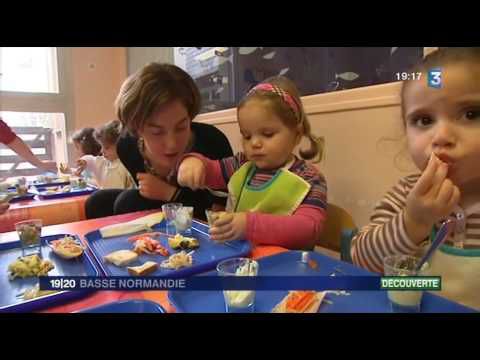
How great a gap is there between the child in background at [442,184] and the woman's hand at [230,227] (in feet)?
0.65

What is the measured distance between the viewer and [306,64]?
0.42m

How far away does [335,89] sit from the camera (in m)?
0.45

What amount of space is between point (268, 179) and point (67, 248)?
0.37m

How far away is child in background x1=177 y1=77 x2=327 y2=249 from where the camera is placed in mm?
500

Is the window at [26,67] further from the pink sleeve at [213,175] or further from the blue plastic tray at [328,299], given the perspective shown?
the blue plastic tray at [328,299]

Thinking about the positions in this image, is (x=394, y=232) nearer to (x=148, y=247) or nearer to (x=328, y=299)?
(x=328, y=299)

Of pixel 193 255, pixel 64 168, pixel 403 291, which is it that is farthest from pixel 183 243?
pixel 403 291

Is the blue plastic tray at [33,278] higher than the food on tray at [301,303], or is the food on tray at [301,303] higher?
the blue plastic tray at [33,278]

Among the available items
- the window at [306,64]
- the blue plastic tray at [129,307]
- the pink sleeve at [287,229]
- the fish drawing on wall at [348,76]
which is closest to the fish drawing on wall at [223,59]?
the window at [306,64]

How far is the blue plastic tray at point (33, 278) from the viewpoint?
15.5 inches

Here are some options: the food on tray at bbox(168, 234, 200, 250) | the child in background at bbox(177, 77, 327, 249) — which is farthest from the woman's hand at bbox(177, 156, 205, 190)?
the food on tray at bbox(168, 234, 200, 250)

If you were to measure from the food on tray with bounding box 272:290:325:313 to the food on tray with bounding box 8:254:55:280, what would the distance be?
1.12 ft
